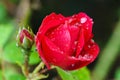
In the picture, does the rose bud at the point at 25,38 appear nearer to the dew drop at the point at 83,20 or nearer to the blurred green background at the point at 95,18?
the dew drop at the point at 83,20

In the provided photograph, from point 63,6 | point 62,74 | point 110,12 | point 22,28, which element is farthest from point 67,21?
point 110,12

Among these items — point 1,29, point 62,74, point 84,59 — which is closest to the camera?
point 84,59

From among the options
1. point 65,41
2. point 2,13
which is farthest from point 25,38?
point 2,13

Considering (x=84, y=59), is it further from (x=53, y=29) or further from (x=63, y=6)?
(x=63, y=6)

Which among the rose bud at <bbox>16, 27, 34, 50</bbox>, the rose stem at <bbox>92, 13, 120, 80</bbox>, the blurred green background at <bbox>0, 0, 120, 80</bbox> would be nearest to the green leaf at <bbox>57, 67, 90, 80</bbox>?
the rose bud at <bbox>16, 27, 34, 50</bbox>

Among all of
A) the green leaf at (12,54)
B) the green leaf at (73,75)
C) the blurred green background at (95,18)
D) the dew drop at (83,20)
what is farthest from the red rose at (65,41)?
the blurred green background at (95,18)

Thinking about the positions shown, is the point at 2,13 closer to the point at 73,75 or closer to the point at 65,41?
the point at 73,75

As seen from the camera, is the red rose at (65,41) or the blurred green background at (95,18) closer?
the red rose at (65,41)
